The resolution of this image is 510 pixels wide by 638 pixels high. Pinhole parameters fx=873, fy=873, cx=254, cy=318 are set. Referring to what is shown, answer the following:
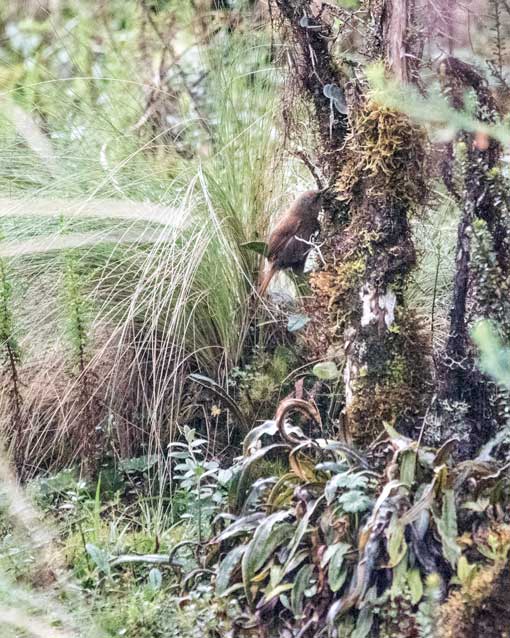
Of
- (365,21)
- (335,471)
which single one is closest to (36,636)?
(335,471)

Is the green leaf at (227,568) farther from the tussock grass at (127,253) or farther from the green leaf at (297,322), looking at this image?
the green leaf at (297,322)

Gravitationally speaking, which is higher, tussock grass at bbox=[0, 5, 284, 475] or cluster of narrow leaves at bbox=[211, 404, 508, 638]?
tussock grass at bbox=[0, 5, 284, 475]

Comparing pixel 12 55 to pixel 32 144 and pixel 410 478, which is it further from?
pixel 410 478

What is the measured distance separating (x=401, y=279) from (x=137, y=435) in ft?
3.73

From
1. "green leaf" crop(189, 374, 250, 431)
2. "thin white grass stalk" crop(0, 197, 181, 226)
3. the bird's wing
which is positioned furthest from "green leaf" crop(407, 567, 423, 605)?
"thin white grass stalk" crop(0, 197, 181, 226)

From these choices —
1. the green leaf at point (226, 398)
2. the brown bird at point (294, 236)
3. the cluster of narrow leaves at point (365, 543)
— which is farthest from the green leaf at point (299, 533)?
the brown bird at point (294, 236)

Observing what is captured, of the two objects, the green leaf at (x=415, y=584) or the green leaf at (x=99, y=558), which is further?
the green leaf at (x=99, y=558)

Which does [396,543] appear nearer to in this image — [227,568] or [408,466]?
[408,466]

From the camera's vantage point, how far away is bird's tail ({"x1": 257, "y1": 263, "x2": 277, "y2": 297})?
2.95 meters

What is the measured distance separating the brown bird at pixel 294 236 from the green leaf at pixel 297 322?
21 centimetres

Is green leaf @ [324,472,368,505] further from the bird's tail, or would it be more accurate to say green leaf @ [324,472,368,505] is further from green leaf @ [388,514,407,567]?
the bird's tail

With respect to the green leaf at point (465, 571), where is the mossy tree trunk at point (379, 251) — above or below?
above

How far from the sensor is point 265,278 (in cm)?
297

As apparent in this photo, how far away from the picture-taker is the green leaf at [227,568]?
195cm
